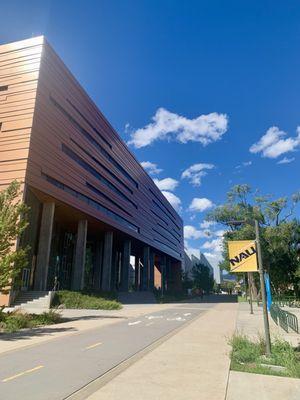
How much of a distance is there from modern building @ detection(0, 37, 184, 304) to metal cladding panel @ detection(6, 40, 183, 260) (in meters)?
0.10

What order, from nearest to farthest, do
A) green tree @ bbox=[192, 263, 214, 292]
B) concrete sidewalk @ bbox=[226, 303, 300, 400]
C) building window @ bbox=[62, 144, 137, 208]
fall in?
concrete sidewalk @ bbox=[226, 303, 300, 400] → building window @ bbox=[62, 144, 137, 208] → green tree @ bbox=[192, 263, 214, 292]

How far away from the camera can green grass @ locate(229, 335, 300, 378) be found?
294 inches

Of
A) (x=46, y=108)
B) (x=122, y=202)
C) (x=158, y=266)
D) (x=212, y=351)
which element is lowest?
(x=212, y=351)

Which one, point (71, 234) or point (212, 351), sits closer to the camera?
point (212, 351)

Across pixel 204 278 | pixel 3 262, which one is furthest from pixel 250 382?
pixel 204 278

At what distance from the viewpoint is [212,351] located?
1037 cm

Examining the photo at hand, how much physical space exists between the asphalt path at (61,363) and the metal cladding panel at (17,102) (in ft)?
73.7

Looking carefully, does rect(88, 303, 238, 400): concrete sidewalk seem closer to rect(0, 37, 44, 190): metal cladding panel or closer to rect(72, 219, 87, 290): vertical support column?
rect(0, 37, 44, 190): metal cladding panel

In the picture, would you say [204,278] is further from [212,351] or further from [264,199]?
[212,351]

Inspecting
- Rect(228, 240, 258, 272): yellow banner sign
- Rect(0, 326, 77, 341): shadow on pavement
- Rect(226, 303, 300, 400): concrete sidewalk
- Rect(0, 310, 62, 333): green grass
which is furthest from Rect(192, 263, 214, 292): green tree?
Rect(226, 303, 300, 400): concrete sidewalk

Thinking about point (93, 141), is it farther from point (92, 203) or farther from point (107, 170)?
point (92, 203)

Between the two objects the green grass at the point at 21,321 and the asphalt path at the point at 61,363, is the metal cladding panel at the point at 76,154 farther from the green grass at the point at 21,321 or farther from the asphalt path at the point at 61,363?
the asphalt path at the point at 61,363

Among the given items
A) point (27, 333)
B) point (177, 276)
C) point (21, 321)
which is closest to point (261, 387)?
point (27, 333)

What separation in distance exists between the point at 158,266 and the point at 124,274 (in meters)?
44.5
